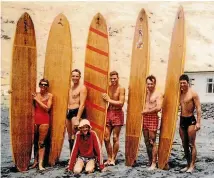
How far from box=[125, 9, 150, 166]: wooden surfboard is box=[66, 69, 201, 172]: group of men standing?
132 mm

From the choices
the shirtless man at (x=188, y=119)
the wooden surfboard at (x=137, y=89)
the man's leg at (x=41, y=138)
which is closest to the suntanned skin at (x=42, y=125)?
the man's leg at (x=41, y=138)

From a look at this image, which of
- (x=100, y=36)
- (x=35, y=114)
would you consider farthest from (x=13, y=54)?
(x=100, y=36)

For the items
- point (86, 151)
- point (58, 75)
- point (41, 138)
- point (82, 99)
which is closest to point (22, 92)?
point (58, 75)

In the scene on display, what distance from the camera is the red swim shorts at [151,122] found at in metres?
3.45

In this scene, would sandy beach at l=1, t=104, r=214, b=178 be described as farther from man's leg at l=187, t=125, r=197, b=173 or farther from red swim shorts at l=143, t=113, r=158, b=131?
red swim shorts at l=143, t=113, r=158, b=131

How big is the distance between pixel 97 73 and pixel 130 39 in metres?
1.79

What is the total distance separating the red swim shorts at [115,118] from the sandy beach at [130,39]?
0.41 metres

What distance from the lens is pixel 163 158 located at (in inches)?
139

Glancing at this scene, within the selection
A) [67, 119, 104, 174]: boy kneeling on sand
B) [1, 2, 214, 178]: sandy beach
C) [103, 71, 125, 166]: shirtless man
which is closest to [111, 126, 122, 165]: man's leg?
[103, 71, 125, 166]: shirtless man

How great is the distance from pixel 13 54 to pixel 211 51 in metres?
2.08

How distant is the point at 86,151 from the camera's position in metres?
3.45

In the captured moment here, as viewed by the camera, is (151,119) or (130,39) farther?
(130,39)

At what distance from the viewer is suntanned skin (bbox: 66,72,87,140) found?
3570mm

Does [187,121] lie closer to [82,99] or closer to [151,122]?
[151,122]
